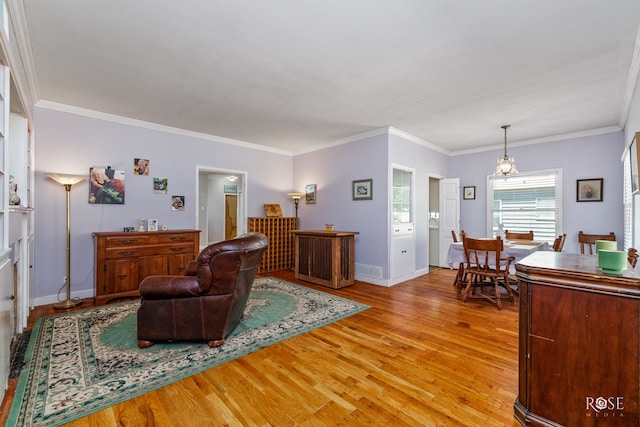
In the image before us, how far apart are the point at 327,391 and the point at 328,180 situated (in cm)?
428

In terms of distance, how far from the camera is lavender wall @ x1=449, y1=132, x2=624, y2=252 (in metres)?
4.55

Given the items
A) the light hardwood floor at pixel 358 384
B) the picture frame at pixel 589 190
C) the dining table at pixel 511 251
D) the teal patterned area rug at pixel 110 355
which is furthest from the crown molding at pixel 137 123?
the picture frame at pixel 589 190

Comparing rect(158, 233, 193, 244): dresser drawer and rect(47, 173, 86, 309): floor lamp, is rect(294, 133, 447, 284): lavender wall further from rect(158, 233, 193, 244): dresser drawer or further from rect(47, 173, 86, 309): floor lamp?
rect(47, 173, 86, 309): floor lamp

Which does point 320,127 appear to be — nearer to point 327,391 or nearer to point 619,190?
point 327,391

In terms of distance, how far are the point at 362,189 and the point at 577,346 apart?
12.7ft

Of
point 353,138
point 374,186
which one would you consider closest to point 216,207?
point 353,138

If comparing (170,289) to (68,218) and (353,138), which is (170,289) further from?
(353,138)

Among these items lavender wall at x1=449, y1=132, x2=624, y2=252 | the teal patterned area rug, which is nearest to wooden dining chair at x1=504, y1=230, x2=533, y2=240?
lavender wall at x1=449, y1=132, x2=624, y2=252

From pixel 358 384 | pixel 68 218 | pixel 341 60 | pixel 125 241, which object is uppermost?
pixel 341 60

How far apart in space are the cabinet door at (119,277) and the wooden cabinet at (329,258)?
8.35ft

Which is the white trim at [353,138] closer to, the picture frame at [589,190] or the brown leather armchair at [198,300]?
the brown leather armchair at [198,300]

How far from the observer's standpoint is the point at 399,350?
2488 mm

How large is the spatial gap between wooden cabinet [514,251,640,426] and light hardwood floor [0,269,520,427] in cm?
31

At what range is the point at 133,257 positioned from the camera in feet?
12.9
